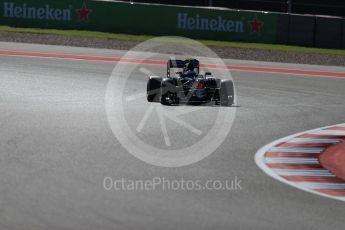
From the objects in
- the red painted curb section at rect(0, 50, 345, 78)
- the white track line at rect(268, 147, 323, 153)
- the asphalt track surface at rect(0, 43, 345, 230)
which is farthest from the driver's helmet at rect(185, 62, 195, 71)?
the red painted curb section at rect(0, 50, 345, 78)

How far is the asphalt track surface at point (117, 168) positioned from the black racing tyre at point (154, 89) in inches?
7.4

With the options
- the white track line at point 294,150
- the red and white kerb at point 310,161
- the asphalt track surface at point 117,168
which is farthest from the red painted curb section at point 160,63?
the white track line at point 294,150

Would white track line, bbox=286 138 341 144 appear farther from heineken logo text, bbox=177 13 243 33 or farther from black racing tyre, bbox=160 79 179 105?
heineken logo text, bbox=177 13 243 33

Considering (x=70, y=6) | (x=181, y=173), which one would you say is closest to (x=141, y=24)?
(x=70, y=6)

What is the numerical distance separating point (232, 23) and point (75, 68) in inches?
414

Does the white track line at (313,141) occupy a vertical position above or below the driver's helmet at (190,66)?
below

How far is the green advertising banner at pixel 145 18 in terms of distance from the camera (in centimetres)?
3203

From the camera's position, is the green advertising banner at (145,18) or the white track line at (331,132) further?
the green advertising banner at (145,18)

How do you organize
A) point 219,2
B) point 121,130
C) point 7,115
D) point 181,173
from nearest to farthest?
point 181,173, point 121,130, point 7,115, point 219,2

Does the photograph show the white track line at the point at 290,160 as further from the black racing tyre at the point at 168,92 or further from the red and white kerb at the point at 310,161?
the black racing tyre at the point at 168,92

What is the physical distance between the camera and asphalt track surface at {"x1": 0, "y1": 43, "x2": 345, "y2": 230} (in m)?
9.03

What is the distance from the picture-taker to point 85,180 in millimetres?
10625

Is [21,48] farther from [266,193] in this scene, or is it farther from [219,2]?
[266,193]

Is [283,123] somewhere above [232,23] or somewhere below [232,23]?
below
